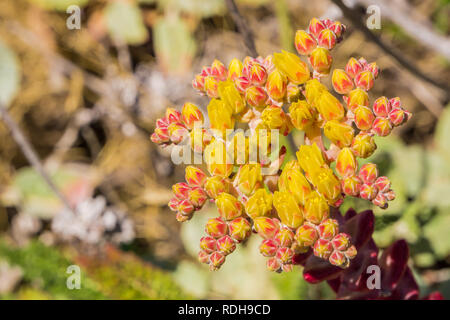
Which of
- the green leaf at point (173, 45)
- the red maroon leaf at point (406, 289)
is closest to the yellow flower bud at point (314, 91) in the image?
the red maroon leaf at point (406, 289)

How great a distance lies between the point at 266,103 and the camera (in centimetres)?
101

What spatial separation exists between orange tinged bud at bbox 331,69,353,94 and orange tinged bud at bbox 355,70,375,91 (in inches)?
0.8

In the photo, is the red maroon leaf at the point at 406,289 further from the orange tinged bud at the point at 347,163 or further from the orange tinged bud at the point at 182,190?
the orange tinged bud at the point at 182,190

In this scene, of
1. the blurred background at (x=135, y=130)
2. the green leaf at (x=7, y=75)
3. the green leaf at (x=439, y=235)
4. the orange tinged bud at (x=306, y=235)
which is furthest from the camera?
the green leaf at (x=7, y=75)

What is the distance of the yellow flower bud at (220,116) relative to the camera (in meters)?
0.97

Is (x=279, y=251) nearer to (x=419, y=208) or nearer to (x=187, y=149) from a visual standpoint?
(x=187, y=149)

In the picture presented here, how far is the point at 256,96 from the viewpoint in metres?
0.98

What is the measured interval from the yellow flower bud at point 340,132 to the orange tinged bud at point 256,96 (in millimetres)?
140

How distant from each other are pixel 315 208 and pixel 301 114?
19 centimetres

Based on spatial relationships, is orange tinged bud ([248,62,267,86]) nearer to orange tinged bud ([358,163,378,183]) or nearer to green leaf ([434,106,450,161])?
orange tinged bud ([358,163,378,183])

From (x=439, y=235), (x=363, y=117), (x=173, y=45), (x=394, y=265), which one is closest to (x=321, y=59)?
(x=363, y=117)

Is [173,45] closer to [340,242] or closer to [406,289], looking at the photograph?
[406,289]
